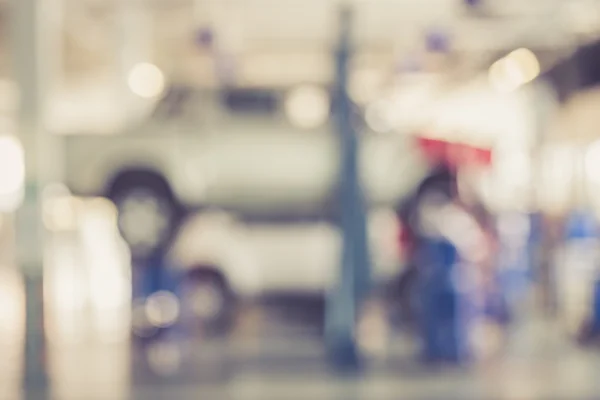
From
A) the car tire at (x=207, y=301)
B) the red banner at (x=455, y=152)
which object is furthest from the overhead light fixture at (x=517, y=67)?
the car tire at (x=207, y=301)

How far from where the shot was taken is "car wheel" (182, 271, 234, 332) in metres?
5.28

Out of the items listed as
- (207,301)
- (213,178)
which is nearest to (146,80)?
(213,178)

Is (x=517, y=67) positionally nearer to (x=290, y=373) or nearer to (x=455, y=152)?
(x=455, y=152)

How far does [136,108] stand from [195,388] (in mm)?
4637

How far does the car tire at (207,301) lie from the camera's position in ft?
17.3

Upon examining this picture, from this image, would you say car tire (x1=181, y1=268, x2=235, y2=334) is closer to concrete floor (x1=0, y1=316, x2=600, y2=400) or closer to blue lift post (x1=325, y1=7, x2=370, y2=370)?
concrete floor (x1=0, y1=316, x2=600, y2=400)

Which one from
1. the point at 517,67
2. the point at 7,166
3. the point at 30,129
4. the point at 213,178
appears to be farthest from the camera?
the point at 7,166

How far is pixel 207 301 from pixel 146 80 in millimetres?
3737

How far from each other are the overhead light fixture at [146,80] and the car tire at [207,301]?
2937mm

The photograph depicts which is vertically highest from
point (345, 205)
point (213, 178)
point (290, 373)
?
point (213, 178)

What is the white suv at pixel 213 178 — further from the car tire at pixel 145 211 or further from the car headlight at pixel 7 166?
the car headlight at pixel 7 166

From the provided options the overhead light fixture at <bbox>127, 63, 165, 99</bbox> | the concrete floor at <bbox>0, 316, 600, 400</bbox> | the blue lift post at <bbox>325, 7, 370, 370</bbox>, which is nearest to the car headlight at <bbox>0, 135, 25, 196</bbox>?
the overhead light fixture at <bbox>127, 63, 165, 99</bbox>

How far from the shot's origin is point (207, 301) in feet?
17.7

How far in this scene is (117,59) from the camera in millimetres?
7168
